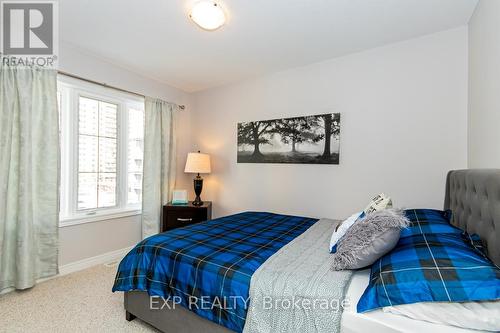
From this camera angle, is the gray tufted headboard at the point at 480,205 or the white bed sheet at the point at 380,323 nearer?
the white bed sheet at the point at 380,323

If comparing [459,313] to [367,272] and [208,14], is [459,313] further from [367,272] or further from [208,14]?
[208,14]

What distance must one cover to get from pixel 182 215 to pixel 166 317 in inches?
70.4

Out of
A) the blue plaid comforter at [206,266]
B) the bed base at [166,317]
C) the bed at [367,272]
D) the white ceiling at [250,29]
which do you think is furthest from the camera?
the white ceiling at [250,29]

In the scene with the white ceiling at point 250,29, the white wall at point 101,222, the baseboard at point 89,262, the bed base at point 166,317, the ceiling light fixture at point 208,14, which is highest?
the white ceiling at point 250,29

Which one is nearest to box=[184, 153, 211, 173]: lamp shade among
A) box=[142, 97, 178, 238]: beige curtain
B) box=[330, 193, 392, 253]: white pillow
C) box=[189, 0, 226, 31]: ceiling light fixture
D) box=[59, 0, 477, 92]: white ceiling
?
box=[142, 97, 178, 238]: beige curtain

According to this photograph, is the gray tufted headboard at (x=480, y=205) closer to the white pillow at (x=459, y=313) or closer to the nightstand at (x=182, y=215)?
the white pillow at (x=459, y=313)

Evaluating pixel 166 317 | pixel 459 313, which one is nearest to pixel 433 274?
pixel 459 313

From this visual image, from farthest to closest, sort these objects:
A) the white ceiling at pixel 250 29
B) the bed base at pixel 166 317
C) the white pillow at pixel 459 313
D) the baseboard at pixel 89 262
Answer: the baseboard at pixel 89 262 → the white ceiling at pixel 250 29 → the bed base at pixel 166 317 → the white pillow at pixel 459 313

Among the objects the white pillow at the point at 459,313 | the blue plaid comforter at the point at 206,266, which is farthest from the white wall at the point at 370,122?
the white pillow at the point at 459,313

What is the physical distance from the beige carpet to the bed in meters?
0.19

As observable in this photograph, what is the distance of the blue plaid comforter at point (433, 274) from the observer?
0.93 meters

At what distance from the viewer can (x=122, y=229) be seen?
3.29 m

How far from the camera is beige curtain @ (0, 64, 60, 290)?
2232 mm

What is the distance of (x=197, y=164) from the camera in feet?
11.8
